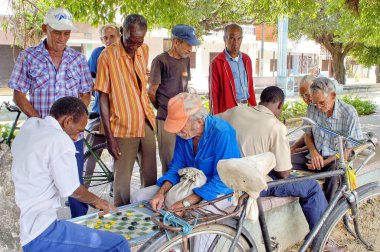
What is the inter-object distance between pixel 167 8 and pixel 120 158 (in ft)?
10.1

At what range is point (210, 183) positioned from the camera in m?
2.70

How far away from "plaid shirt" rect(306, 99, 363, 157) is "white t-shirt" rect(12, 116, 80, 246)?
2.42 metres

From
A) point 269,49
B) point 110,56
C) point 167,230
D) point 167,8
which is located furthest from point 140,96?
point 269,49

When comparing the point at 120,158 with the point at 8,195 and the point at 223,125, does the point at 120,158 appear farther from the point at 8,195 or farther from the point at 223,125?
the point at 8,195

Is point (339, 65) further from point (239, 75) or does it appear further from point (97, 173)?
point (97, 173)

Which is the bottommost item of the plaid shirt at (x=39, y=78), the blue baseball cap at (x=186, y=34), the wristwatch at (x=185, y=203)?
the wristwatch at (x=185, y=203)

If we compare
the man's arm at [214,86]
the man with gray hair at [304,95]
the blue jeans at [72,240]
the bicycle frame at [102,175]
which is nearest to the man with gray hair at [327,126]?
the man with gray hair at [304,95]

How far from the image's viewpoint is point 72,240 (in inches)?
85.0

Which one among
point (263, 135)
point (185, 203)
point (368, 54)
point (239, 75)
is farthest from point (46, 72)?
point (368, 54)

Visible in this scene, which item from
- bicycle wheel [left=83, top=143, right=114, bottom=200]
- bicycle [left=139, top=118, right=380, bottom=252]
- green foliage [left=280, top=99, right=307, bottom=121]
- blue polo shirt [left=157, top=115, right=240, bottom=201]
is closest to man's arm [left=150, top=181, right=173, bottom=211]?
blue polo shirt [left=157, top=115, right=240, bottom=201]

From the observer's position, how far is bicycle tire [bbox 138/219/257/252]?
7.07ft

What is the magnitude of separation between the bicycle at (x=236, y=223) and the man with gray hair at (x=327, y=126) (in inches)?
18.7

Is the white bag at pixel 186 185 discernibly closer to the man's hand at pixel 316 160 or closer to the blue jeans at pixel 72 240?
the blue jeans at pixel 72 240

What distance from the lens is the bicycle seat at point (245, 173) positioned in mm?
2209
